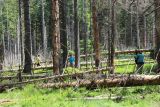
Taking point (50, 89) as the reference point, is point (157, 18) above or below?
above

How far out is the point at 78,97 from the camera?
44.3ft

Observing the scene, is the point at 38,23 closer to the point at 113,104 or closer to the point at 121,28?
the point at 121,28

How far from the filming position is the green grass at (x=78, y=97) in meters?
12.1

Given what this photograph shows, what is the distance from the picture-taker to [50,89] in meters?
15.6

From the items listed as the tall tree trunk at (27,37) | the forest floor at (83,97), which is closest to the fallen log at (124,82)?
the forest floor at (83,97)

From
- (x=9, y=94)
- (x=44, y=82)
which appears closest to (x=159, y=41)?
(x=44, y=82)

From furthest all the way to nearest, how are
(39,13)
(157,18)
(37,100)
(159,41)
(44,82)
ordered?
(39,13) → (159,41) → (157,18) → (44,82) → (37,100)

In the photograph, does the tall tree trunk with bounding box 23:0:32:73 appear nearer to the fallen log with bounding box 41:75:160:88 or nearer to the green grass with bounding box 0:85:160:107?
the green grass with bounding box 0:85:160:107

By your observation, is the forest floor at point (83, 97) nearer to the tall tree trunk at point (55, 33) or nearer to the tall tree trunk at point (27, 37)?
the tall tree trunk at point (55, 33)

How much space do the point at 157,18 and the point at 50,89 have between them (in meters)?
7.14

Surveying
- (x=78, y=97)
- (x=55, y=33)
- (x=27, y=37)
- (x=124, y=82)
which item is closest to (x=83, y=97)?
(x=78, y=97)

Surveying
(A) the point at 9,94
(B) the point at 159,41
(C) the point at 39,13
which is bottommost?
(A) the point at 9,94

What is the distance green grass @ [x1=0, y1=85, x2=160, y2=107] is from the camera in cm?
1206

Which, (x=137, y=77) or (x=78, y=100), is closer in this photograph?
(x=78, y=100)
